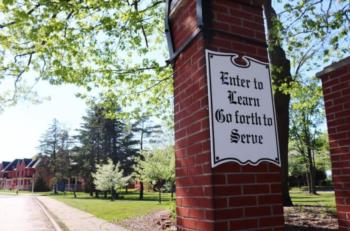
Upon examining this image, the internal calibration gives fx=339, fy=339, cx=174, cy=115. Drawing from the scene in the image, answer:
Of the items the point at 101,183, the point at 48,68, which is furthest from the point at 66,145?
the point at 48,68

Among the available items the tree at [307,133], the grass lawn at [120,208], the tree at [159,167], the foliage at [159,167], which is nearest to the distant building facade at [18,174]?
the tree at [159,167]

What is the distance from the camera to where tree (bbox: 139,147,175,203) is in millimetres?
29708

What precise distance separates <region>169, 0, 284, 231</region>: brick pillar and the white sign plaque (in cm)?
5

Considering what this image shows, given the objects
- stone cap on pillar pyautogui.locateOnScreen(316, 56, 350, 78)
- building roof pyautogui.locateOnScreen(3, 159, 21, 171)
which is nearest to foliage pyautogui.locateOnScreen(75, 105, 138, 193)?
stone cap on pillar pyautogui.locateOnScreen(316, 56, 350, 78)

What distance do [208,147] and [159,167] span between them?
91.8ft

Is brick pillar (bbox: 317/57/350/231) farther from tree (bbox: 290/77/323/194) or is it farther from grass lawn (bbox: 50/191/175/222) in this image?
tree (bbox: 290/77/323/194)

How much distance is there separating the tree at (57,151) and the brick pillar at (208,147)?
170 feet

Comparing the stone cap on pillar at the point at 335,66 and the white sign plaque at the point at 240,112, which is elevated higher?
the stone cap on pillar at the point at 335,66

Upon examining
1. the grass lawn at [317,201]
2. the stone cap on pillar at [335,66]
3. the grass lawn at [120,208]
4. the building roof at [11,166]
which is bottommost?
the grass lawn at [120,208]

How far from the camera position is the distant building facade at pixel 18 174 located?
263 feet

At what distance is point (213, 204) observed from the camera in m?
2.30

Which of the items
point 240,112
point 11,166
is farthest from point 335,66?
point 11,166

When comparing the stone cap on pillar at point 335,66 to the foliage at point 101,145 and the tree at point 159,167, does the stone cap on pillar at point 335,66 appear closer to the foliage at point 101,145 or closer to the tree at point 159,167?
the tree at point 159,167

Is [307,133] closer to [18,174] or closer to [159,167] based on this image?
[159,167]
